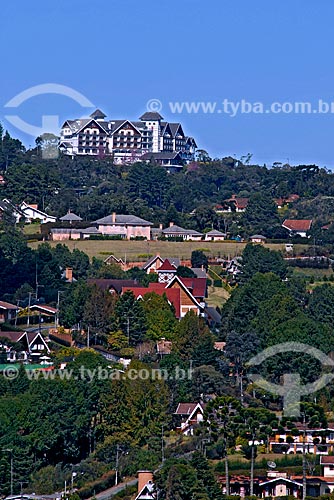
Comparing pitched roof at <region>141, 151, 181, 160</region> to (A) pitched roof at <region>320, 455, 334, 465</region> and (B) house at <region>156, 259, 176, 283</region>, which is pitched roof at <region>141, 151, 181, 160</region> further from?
(A) pitched roof at <region>320, 455, 334, 465</region>

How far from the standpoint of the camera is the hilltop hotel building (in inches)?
4382

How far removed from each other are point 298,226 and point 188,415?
37805 millimetres

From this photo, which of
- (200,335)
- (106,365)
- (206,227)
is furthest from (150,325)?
(206,227)

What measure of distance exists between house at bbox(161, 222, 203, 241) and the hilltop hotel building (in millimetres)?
28824

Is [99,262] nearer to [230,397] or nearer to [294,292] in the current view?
[294,292]

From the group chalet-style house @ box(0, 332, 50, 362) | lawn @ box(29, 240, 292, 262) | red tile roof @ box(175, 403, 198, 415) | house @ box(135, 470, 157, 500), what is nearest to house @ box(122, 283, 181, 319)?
chalet-style house @ box(0, 332, 50, 362)

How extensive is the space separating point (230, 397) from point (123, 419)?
3229 millimetres

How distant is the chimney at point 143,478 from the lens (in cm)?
4025

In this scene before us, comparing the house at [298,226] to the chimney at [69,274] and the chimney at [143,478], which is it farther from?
the chimney at [143,478]

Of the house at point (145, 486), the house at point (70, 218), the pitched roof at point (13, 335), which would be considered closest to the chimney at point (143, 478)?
the house at point (145, 486)

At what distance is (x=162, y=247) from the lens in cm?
7606

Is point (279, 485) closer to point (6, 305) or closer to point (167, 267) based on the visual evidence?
point (6, 305)

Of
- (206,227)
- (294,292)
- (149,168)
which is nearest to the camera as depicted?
(294,292)

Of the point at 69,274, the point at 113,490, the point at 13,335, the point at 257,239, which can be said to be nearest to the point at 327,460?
the point at 113,490
